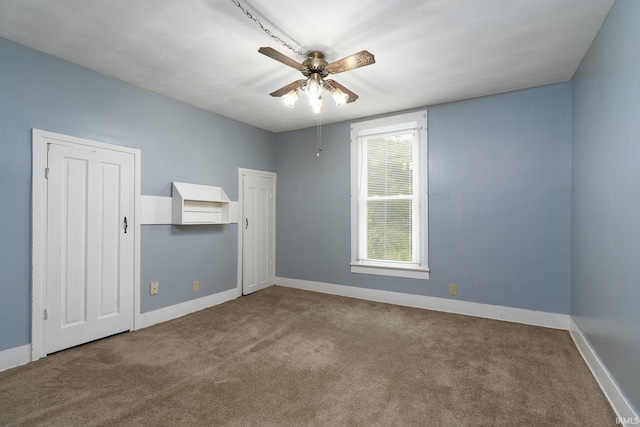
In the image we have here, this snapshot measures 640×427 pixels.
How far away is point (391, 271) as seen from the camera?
157 inches

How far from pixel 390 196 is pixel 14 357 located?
4089 millimetres

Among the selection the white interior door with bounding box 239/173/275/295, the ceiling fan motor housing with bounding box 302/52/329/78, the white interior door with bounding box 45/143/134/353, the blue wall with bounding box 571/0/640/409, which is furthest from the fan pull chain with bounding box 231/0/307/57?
the white interior door with bounding box 239/173/275/295

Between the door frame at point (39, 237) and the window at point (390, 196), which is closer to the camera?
the door frame at point (39, 237)

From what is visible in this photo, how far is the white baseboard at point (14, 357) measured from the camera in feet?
7.41

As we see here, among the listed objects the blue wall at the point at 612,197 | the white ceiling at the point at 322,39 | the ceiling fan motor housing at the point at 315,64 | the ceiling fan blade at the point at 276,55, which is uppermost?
the white ceiling at the point at 322,39

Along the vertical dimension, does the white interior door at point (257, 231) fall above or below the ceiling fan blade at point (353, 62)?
below

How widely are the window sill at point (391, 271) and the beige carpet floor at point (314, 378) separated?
0.68m

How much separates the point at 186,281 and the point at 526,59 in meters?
4.28

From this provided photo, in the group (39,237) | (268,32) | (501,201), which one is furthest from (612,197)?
(39,237)

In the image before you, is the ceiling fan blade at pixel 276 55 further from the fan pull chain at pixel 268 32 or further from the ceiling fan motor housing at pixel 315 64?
the fan pull chain at pixel 268 32

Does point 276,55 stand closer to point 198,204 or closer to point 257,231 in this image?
point 198,204

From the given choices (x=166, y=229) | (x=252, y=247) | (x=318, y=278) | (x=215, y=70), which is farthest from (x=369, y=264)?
(x=215, y=70)

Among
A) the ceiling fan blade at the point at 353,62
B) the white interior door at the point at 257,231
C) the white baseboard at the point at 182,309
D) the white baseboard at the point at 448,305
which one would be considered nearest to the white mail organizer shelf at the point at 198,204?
the white interior door at the point at 257,231

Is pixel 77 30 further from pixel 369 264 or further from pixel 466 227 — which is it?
pixel 466 227
